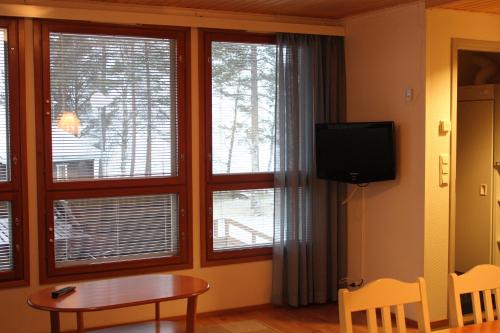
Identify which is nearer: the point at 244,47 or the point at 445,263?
the point at 445,263

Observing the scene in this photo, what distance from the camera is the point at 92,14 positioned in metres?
4.87

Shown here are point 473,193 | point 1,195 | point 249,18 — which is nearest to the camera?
point 1,195

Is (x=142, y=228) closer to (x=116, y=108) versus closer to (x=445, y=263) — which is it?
(x=116, y=108)

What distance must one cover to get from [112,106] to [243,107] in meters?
1.11

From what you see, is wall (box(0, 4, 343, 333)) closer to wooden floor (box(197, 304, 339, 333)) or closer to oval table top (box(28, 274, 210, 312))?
wooden floor (box(197, 304, 339, 333))

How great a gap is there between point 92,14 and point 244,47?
4.30ft

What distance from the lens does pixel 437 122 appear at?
16.5ft

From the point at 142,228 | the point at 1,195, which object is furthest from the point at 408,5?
the point at 1,195

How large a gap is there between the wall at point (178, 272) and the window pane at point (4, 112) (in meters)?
0.14

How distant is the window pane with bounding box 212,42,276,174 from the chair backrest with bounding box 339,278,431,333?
9.71 feet

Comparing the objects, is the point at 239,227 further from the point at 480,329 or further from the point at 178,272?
the point at 480,329

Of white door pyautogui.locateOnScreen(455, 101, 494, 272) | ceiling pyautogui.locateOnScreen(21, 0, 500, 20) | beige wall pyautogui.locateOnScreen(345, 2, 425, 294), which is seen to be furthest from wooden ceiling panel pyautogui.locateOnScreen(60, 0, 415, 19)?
white door pyautogui.locateOnScreen(455, 101, 494, 272)

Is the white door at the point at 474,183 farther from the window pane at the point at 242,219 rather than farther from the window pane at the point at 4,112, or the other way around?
the window pane at the point at 4,112

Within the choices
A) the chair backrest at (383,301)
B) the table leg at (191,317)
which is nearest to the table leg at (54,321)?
the table leg at (191,317)
